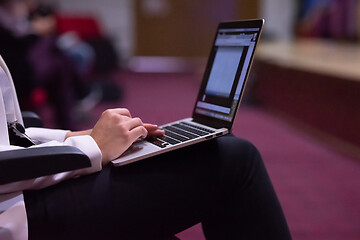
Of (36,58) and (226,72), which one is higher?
(226,72)

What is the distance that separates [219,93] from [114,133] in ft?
0.87

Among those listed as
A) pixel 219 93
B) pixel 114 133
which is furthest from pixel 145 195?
pixel 219 93

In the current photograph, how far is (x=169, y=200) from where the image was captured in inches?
26.6

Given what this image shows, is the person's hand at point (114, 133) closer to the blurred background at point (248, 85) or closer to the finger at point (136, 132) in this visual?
the finger at point (136, 132)

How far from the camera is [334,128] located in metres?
2.62

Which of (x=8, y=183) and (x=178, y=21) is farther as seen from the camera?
(x=178, y=21)

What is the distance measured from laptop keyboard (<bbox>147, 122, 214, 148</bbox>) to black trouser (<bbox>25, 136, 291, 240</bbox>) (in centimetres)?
2

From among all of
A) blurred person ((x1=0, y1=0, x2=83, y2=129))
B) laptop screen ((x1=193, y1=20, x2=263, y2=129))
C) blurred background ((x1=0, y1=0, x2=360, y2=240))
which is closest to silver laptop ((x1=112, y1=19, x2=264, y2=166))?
laptop screen ((x1=193, y1=20, x2=263, y2=129))

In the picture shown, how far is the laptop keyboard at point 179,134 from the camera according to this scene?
739mm

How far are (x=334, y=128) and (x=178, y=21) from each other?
196 inches

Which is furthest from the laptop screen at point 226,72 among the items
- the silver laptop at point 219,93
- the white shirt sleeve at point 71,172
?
the white shirt sleeve at point 71,172

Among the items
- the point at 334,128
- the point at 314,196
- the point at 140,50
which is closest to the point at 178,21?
the point at 140,50

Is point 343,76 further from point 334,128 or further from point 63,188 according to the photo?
point 63,188

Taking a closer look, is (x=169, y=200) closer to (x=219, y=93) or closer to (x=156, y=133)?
(x=156, y=133)
